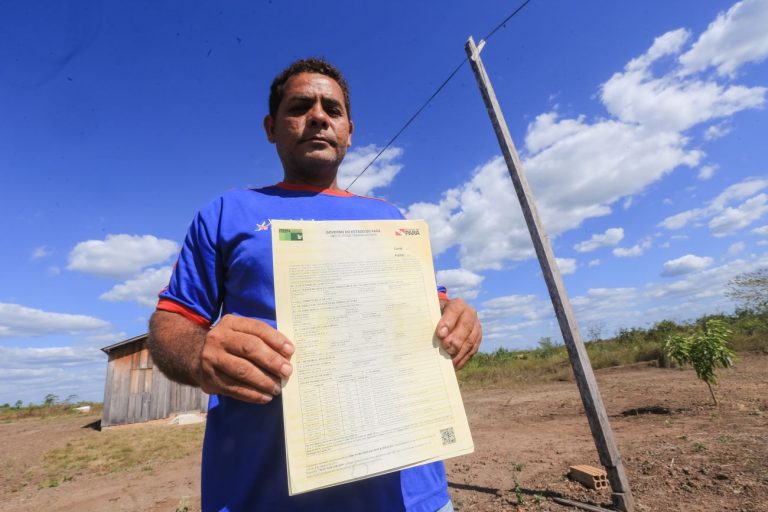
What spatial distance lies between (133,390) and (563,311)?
1668 cm

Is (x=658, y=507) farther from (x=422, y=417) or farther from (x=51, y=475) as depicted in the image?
(x=51, y=475)

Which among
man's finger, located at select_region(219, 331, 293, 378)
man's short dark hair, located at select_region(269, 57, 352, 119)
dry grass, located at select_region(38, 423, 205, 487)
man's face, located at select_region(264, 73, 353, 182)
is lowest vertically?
dry grass, located at select_region(38, 423, 205, 487)

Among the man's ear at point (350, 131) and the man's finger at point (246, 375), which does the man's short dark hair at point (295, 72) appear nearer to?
the man's ear at point (350, 131)

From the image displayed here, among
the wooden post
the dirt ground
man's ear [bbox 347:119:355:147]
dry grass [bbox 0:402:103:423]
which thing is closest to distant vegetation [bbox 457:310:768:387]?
the dirt ground

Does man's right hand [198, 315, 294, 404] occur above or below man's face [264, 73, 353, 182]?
below

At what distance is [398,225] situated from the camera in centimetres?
113

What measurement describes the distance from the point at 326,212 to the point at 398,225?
1.33 feet

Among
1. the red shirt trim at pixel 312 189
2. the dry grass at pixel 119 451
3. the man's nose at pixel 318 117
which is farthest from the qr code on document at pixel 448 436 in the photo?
the dry grass at pixel 119 451

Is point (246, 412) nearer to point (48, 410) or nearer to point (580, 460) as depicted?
point (580, 460)

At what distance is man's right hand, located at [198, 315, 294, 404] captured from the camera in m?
0.85

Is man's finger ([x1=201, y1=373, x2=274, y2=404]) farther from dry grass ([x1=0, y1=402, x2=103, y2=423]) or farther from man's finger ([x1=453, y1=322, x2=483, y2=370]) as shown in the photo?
dry grass ([x1=0, y1=402, x2=103, y2=423])

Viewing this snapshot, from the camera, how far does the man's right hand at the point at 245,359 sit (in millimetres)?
853

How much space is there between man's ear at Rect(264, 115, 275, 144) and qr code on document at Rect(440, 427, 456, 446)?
61.2 inches

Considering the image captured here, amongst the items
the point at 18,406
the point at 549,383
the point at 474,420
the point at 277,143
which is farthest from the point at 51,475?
the point at 18,406
